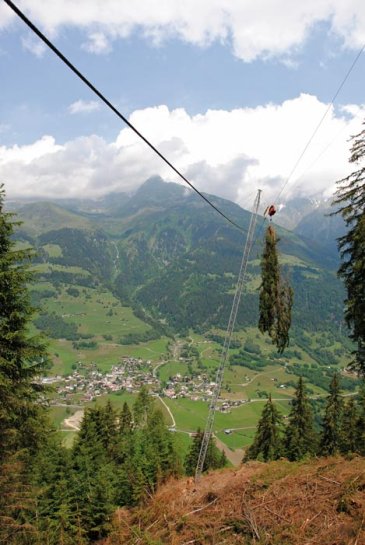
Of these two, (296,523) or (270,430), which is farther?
(270,430)

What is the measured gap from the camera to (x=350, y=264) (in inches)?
669

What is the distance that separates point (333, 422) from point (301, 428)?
354 cm

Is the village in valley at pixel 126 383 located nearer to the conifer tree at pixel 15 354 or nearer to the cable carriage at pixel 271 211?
the conifer tree at pixel 15 354

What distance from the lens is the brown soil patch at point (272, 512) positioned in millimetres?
9438

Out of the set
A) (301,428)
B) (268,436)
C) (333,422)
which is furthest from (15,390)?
(301,428)

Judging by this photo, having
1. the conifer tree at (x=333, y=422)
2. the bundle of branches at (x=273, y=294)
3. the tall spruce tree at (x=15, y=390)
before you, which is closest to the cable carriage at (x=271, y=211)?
the bundle of branches at (x=273, y=294)

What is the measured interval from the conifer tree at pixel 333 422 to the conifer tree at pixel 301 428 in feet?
4.45

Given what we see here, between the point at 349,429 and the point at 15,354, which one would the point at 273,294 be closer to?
the point at 15,354

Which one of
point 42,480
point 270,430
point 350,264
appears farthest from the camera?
point 270,430

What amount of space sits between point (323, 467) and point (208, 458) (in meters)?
34.7

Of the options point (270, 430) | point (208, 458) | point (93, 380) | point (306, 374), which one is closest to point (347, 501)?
point (270, 430)

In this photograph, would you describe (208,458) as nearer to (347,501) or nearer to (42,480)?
(42,480)

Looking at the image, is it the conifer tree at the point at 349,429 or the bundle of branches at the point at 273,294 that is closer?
the bundle of branches at the point at 273,294

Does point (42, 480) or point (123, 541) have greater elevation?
point (123, 541)
